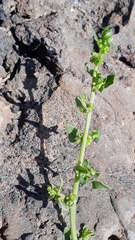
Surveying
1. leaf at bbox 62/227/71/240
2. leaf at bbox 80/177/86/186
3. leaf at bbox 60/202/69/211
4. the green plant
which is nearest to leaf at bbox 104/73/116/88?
the green plant

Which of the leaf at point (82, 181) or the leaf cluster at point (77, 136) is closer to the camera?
the leaf at point (82, 181)

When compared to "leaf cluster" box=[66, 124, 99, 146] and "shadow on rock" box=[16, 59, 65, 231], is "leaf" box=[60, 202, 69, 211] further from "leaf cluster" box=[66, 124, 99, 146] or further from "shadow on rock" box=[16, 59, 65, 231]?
"leaf cluster" box=[66, 124, 99, 146]

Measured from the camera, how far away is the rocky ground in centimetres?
242

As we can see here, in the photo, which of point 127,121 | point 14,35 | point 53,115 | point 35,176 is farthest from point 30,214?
point 14,35

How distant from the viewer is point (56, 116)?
2.71 metres

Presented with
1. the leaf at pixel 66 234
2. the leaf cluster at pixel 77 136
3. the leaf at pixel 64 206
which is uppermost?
the leaf cluster at pixel 77 136

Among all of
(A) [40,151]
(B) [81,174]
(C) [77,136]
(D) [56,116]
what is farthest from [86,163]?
(D) [56,116]

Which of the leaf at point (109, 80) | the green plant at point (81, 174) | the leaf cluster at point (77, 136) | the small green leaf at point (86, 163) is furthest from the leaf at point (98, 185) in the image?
the leaf at point (109, 80)

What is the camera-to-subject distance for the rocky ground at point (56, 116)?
7.95ft

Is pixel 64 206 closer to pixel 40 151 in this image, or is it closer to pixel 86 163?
pixel 86 163

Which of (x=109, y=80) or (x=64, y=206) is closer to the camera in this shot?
(x=64, y=206)

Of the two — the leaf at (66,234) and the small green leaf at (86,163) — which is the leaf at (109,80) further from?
the leaf at (66,234)

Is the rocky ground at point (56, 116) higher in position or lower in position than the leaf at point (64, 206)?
higher

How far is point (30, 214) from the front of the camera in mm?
2383
